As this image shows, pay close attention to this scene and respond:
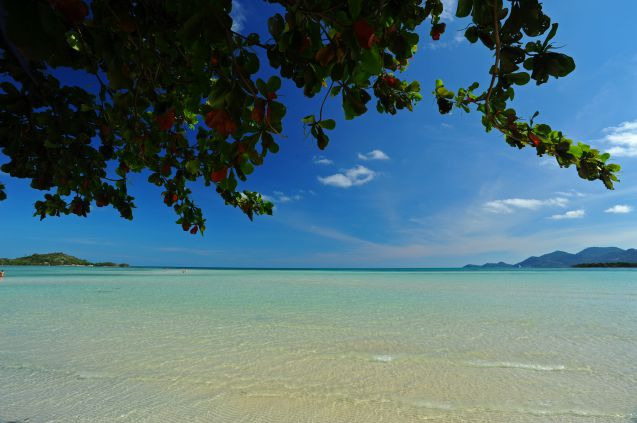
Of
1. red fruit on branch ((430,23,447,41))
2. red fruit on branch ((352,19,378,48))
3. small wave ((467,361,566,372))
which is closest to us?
red fruit on branch ((352,19,378,48))

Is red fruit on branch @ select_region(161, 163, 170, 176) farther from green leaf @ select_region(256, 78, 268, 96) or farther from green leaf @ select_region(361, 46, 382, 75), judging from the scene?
green leaf @ select_region(361, 46, 382, 75)

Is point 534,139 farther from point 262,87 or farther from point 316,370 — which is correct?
point 316,370

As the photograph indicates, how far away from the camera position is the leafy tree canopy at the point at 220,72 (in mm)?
1024

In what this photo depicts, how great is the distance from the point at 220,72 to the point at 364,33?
543 mm

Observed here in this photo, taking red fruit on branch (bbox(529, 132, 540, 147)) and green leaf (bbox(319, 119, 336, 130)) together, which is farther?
red fruit on branch (bbox(529, 132, 540, 147))

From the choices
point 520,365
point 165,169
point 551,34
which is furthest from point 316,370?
point 551,34

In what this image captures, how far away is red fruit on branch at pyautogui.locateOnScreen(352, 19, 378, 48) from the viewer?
98cm

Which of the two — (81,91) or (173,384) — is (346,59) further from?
(173,384)

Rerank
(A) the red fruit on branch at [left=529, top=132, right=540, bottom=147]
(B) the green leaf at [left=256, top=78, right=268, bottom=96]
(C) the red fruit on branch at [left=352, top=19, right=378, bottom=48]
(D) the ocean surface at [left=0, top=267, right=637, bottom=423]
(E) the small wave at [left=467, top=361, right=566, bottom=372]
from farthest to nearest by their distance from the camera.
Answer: (E) the small wave at [left=467, top=361, right=566, bottom=372], (D) the ocean surface at [left=0, top=267, right=637, bottom=423], (A) the red fruit on branch at [left=529, top=132, right=540, bottom=147], (B) the green leaf at [left=256, top=78, right=268, bottom=96], (C) the red fruit on branch at [left=352, top=19, right=378, bottom=48]

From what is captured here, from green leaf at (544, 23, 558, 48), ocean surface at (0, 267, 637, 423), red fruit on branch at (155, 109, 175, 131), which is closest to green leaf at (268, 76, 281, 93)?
red fruit on branch at (155, 109, 175, 131)

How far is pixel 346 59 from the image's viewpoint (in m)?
1.13

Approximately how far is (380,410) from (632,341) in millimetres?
4925

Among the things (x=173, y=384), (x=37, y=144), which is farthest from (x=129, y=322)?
(x=37, y=144)

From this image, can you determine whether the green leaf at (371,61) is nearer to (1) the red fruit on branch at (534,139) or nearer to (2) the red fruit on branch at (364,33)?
(2) the red fruit on branch at (364,33)
